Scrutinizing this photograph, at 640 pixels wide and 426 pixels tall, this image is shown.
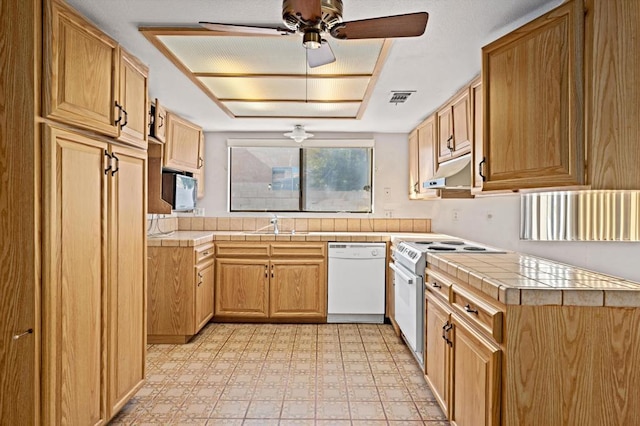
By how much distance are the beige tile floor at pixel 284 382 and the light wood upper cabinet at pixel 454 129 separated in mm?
1689

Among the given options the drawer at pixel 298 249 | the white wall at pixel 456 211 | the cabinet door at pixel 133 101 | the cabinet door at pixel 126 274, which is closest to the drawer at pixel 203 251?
the drawer at pixel 298 249

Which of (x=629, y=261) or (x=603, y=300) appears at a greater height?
(x=629, y=261)

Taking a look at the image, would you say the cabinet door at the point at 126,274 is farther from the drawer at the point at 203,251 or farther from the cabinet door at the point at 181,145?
the cabinet door at the point at 181,145

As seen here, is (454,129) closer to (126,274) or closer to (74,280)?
(126,274)

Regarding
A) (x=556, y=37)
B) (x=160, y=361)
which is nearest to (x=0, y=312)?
(x=160, y=361)

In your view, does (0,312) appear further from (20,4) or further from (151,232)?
(151,232)

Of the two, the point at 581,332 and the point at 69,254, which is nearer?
the point at 581,332

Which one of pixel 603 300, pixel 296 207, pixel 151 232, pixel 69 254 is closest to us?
pixel 603 300

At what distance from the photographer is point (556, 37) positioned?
68.6 inches

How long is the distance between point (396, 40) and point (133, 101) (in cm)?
150

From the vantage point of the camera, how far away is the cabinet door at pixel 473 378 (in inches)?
60.6

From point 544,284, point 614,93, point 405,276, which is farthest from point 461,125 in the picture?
point 544,284

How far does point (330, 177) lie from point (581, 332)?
11.8 ft

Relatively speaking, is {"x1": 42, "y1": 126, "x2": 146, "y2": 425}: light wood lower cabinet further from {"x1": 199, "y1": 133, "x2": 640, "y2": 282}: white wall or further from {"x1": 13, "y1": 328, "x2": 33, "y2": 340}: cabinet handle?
{"x1": 199, "y1": 133, "x2": 640, "y2": 282}: white wall
